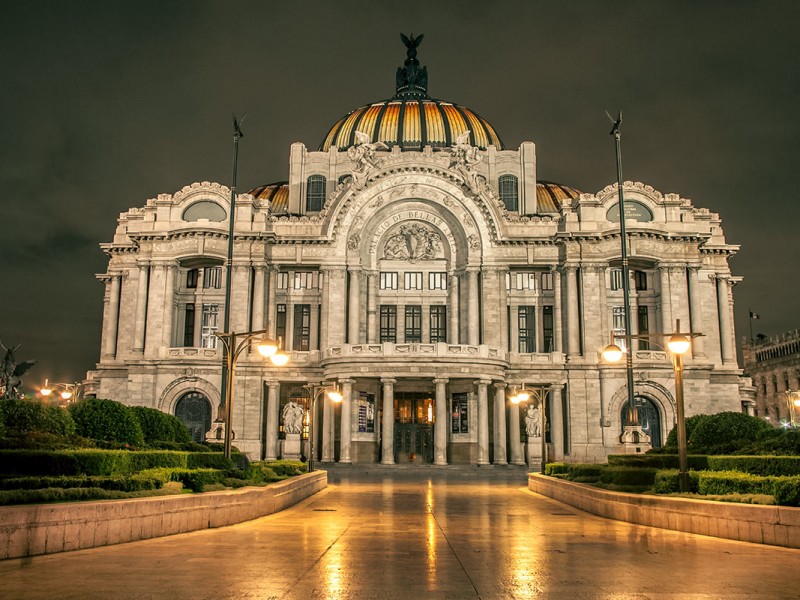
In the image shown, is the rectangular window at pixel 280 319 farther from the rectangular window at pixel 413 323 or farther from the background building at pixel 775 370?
the background building at pixel 775 370

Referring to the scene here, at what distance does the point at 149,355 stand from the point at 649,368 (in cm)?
4000

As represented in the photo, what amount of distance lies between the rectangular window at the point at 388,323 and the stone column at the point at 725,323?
94.7ft

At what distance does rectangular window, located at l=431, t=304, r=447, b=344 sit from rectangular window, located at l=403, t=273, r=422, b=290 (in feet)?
7.69

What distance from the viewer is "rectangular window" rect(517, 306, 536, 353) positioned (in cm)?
6775

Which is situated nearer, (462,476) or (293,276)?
(462,476)

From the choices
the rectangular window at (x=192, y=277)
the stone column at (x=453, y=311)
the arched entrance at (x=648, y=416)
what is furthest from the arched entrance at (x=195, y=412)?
the arched entrance at (x=648, y=416)

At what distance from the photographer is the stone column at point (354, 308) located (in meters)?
65.1

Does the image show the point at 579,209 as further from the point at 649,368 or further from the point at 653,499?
the point at 653,499

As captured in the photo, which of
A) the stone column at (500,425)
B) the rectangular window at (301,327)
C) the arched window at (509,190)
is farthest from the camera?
the arched window at (509,190)

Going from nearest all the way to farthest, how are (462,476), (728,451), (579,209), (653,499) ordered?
1. (653,499)
2. (728,451)
3. (462,476)
4. (579,209)

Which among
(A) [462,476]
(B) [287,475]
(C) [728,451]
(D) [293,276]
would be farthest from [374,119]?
(C) [728,451]

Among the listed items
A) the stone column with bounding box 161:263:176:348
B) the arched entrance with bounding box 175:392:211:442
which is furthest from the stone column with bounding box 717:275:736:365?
the stone column with bounding box 161:263:176:348

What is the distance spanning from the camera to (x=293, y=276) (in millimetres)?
68750

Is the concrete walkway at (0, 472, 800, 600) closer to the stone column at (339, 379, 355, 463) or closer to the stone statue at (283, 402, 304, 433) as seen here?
the stone statue at (283, 402, 304, 433)
